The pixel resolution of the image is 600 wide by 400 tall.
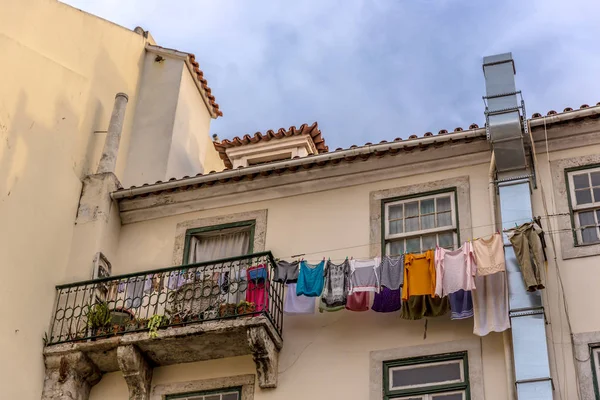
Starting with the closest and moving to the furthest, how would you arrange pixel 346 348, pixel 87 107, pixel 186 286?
1. pixel 346 348
2. pixel 186 286
3. pixel 87 107

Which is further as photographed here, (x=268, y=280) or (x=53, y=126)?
(x=53, y=126)

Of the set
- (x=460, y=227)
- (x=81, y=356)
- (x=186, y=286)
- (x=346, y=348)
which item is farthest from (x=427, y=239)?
(x=81, y=356)

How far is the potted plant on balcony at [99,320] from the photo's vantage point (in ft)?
52.2

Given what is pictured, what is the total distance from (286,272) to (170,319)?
1827mm

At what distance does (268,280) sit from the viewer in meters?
15.4

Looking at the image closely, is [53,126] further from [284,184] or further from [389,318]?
[389,318]

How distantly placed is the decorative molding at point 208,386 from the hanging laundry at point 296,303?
110 centimetres

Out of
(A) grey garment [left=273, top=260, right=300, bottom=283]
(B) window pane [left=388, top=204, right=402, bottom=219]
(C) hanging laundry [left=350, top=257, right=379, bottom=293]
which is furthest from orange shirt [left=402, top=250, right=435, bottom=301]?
(A) grey garment [left=273, top=260, right=300, bottom=283]

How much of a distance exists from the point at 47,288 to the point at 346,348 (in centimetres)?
484

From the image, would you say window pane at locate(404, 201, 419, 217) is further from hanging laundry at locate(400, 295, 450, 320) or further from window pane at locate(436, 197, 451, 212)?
hanging laundry at locate(400, 295, 450, 320)

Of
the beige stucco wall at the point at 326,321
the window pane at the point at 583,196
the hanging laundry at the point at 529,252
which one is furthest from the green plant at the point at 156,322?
the window pane at the point at 583,196

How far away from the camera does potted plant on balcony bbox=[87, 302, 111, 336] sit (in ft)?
52.2

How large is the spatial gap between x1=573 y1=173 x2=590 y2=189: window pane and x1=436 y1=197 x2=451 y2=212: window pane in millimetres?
1868

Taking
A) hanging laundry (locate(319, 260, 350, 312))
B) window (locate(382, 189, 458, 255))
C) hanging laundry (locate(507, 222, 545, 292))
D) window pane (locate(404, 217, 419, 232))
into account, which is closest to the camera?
hanging laundry (locate(507, 222, 545, 292))
